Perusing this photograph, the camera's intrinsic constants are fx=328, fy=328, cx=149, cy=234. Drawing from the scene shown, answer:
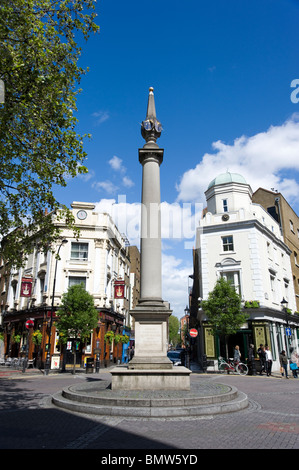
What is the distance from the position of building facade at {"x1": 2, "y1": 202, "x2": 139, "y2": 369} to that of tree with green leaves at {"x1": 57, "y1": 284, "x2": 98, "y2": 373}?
280 cm

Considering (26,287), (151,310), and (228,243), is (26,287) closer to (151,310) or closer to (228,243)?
(228,243)

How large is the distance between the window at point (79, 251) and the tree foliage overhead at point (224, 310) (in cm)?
1300

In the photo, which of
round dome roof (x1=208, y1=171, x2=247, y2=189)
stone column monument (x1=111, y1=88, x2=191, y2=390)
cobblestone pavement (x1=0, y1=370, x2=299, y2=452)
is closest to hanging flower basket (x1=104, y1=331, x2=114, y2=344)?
round dome roof (x1=208, y1=171, x2=247, y2=189)

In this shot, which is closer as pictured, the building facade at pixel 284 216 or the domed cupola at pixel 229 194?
the domed cupola at pixel 229 194

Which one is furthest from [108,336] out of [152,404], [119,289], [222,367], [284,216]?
[284,216]

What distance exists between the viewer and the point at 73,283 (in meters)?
31.5

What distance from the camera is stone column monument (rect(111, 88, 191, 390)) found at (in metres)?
10.4

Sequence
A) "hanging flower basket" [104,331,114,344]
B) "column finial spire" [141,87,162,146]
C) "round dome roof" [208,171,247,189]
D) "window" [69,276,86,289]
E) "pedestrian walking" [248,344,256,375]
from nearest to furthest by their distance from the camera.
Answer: "column finial spire" [141,87,162,146] < "pedestrian walking" [248,344,256,375] < "hanging flower basket" [104,331,114,344] < "window" [69,276,86,289] < "round dome roof" [208,171,247,189]

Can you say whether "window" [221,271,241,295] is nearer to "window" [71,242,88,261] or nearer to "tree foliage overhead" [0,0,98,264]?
"window" [71,242,88,261]

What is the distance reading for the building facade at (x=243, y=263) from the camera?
90.8 ft

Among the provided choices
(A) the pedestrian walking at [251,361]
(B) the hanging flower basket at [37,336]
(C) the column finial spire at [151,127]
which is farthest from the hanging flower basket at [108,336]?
(C) the column finial spire at [151,127]

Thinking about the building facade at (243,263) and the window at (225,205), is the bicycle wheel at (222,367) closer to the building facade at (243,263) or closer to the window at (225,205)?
the building facade at (243,263)
